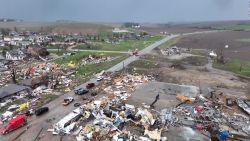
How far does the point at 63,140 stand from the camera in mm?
31016

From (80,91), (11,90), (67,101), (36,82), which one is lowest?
(67,101)

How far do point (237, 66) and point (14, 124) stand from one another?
2150 inches

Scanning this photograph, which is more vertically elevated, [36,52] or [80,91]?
[36,52]

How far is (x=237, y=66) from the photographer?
220 ft

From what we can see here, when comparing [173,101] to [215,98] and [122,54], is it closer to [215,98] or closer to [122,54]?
[215,98]

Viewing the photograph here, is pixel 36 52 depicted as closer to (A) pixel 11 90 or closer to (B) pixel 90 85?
(A) pixel 11 90

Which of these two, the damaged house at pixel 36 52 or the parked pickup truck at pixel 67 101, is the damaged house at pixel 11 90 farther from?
the damaged house at pixel 36 52

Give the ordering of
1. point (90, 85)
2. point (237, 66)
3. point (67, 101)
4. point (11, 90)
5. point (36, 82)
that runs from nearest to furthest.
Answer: point (67, 101) < point (11, 90) < point (90, 85) < point (36, 82) < point (237, 66)

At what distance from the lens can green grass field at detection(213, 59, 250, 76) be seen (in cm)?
6262

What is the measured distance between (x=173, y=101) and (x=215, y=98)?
300 inches

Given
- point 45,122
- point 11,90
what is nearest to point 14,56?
point 11,90

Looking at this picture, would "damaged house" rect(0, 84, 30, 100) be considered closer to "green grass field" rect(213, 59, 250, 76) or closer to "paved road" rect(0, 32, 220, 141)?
"paved road" rect(0, 32, 220, 141)

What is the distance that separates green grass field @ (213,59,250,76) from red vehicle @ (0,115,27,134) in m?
48.3

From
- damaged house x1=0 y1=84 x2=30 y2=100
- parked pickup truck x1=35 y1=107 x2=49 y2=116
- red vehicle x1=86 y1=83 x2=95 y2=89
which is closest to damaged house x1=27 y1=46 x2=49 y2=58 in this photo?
damaged house x1=0 y1=84 x2=30 y2=100
